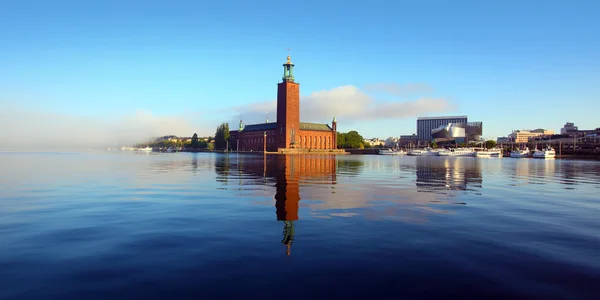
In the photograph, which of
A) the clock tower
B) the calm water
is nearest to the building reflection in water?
the calm water

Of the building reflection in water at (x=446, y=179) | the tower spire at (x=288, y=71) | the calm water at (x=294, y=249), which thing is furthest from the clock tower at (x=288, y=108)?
the calm water at (x=294, y=249)

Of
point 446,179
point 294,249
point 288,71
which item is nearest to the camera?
point 294,249

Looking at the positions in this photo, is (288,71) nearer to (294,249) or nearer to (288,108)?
(288,108)

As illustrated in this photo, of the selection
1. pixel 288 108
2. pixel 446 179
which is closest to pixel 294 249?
pixel 446 179

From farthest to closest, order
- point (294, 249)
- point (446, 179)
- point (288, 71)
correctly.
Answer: point (288, 71)
point (446, 179)
point (294, 249)

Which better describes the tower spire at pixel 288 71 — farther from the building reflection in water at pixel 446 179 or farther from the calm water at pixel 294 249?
the calm water at pixel 294 249

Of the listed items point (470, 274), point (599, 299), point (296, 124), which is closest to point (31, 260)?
point (470, 274)

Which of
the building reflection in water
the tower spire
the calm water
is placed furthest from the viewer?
the tower spire

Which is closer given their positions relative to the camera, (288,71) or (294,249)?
(294,249)

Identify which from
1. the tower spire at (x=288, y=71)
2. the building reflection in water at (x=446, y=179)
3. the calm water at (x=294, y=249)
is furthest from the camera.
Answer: the tower spire at (x=288, y=71)

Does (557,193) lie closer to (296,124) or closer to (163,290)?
(163,290)

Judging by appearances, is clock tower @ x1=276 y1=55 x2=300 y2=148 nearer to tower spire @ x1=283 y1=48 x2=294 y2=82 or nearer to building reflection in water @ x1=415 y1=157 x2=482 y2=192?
tower spire @ x1=283 y1=48 x2=294 y2=82

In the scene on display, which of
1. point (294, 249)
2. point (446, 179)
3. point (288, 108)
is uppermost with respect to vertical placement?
point (288, 108)

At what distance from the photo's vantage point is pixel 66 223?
12.4 m
